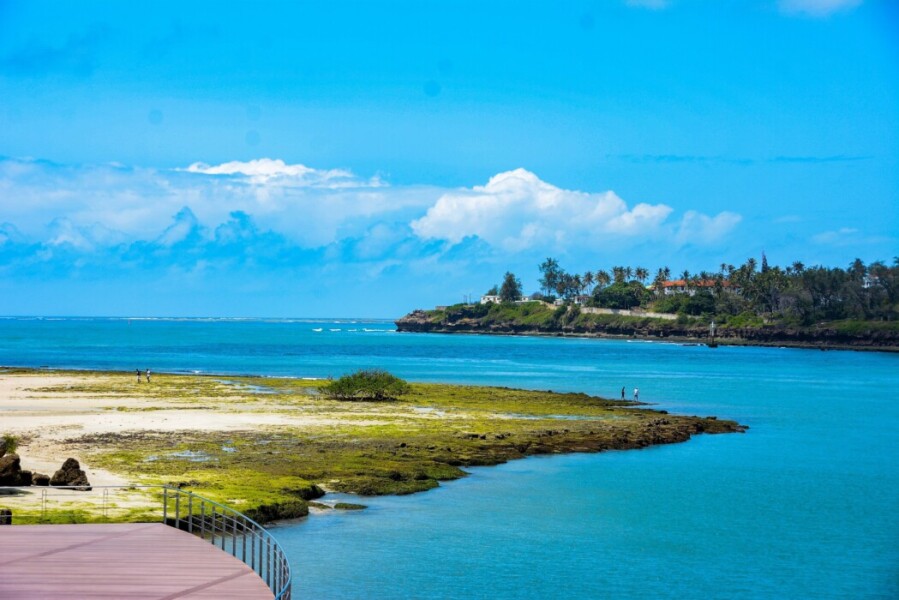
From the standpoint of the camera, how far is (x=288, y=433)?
52.5 meters

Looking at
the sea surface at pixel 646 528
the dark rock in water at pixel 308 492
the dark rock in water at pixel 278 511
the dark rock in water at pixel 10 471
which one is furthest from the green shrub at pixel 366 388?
the dark rock in water at pixel 10 471

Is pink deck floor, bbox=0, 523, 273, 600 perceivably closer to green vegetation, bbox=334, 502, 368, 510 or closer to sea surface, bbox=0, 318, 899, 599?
sea surface, bbox=0, 318, 899, 599

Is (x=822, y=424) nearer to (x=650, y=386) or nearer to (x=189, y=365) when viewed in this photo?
(x=650, y=386)

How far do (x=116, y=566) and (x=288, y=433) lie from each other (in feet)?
109

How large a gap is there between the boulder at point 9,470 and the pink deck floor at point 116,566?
28.8ft

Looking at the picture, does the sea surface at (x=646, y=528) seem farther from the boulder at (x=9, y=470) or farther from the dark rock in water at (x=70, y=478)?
the boulder at (x=9, y=470)

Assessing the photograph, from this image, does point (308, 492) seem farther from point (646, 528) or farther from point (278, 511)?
point (646, 528)

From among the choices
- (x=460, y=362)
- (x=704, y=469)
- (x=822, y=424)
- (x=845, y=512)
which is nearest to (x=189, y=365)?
(x=460, y=362)

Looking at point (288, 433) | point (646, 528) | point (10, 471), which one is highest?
point (10, 471)

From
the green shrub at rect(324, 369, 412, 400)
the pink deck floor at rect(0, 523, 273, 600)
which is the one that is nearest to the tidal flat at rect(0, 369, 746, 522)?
the green shrub at rect(324, 369, 412, 400)

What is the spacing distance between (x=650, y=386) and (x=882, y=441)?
4024cm

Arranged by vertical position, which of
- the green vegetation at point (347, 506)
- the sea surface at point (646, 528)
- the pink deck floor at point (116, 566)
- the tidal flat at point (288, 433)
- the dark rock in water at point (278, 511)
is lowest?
the sea surface at point (646, 528)

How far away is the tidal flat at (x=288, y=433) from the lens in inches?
1467

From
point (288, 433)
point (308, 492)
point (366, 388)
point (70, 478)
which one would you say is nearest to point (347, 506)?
point (308, 492)
